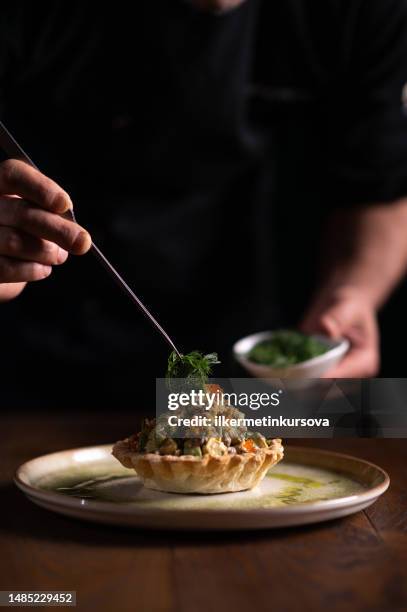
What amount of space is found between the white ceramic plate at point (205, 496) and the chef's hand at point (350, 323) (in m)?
0.89

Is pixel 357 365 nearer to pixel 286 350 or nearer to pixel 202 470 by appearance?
pixel 286 350

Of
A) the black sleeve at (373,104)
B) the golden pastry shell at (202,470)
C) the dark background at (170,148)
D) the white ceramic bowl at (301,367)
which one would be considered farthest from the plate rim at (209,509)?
the black sleeve at (373,104)

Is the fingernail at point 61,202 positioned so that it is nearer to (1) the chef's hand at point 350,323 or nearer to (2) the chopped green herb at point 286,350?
(2) the chopped green herb at point 286,350

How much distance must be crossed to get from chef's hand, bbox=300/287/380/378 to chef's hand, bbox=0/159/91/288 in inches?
41.5

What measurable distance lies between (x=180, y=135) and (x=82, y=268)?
0.51 metres

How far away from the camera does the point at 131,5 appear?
2.36 meters

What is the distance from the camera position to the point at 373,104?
2.74m

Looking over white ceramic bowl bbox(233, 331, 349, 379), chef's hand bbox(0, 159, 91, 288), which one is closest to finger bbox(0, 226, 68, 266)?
chef's hand bbox(0, 159, 91, 288)

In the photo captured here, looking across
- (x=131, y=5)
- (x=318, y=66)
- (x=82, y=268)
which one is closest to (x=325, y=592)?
(x=82, y=268)

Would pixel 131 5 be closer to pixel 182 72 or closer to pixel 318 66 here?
pixel 182 72

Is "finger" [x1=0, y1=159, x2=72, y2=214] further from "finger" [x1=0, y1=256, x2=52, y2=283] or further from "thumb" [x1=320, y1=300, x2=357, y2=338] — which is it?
"thumb" [x1=320, y1=300, x2=357, y2=338]

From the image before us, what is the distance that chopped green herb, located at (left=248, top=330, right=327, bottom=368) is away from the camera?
205 centimetres

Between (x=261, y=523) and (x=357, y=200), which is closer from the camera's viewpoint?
(x=261, y=523)

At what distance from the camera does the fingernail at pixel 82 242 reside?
1318 mm
